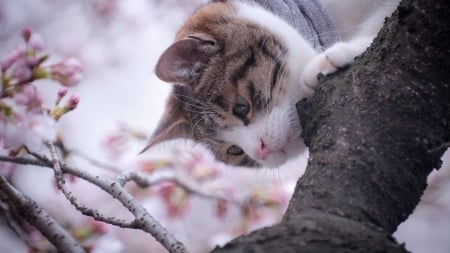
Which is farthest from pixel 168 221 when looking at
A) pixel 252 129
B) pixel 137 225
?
pixel 137 225

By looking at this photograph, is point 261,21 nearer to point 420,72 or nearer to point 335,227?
point 420,72

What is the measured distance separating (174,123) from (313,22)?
1.81 feet

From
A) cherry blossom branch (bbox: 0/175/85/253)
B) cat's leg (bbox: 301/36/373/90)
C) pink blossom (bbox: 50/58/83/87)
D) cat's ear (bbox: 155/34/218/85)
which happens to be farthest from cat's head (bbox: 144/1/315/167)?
cherry blossom branch (bbox: 0/175/85/253)

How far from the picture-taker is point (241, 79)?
140 centimetres

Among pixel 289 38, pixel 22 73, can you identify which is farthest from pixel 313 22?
pixel 22 73

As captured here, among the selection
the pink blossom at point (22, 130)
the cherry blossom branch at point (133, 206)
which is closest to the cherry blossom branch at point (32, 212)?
the cherry blossom branch at point (133, 206)

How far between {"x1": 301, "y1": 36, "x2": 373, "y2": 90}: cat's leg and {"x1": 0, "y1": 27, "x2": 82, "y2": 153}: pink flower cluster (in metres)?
0.59

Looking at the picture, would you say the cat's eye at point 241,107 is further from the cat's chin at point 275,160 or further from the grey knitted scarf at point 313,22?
the grey knitted scarf at point 313,22

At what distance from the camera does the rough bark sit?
29.7 inches

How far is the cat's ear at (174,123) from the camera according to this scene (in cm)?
167

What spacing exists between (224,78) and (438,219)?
6.41 ft

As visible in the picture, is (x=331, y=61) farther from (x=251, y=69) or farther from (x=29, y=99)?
(x=29, y=99)

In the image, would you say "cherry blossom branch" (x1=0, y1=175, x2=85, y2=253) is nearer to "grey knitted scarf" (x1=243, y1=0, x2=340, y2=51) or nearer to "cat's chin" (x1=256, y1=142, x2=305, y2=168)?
"cat's chin" (x1=256, y1=142, x2=305, y2=168)

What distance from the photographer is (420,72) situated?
873 millimetres
